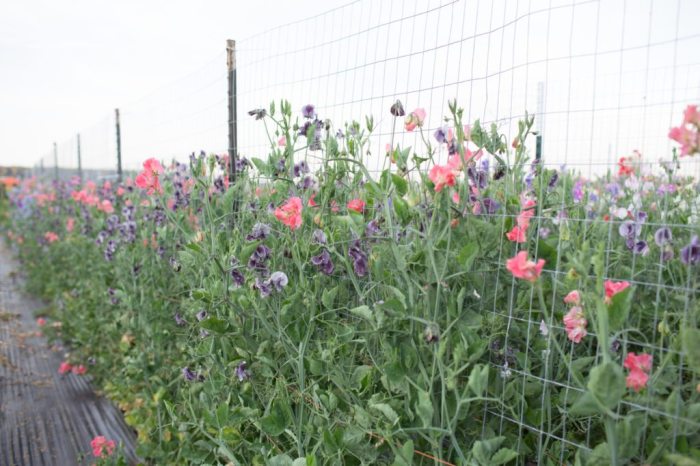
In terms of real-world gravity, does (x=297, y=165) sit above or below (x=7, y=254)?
above

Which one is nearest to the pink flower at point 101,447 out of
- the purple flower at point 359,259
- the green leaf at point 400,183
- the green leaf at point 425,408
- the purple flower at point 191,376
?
the purple flower at point 191,376

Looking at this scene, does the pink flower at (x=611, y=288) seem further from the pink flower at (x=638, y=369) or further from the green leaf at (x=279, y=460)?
the green leaf at (x=279, y=460)

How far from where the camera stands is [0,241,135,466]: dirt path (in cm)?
270

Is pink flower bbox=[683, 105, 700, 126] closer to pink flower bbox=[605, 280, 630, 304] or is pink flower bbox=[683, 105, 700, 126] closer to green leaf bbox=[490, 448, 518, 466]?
pink flower bbox=[605, 280, 630, 304]

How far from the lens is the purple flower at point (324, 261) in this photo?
164cm

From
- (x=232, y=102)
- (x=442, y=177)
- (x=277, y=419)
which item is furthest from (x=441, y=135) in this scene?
(x=232, y=102)

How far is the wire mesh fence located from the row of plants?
0.02 m

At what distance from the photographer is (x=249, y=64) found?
9.21 feet

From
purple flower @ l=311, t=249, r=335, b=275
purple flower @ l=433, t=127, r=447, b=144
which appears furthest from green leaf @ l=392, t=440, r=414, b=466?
purple flower @ l=433, t=127, r=447, b=144

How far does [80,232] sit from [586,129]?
3840 mm

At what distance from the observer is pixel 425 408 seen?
1.26m

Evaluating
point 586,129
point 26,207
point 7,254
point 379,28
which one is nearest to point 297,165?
point 379,28

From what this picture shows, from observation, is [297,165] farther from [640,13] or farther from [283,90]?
[640,13]

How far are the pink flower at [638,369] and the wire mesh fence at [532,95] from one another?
3cm
